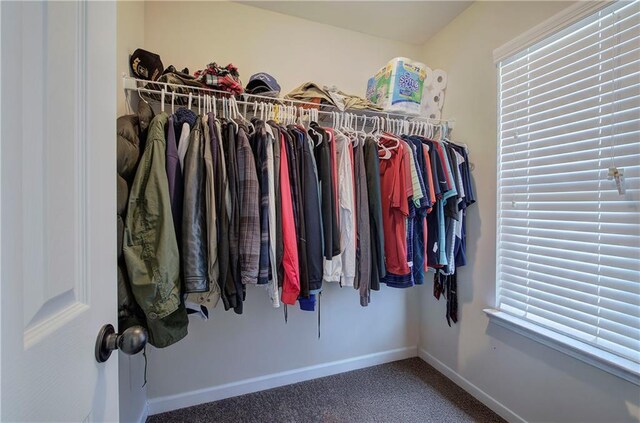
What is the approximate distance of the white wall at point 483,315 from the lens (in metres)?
1.23

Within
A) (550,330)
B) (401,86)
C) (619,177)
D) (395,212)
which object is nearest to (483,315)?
(550,330)

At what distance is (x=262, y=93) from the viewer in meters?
1.54

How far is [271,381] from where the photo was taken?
186cm

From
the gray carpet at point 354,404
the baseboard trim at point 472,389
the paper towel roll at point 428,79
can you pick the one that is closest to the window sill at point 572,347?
the baseboard trim at point 472,389

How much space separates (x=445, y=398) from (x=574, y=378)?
29.6 inches

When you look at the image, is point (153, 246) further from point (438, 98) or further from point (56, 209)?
point (438, 98)

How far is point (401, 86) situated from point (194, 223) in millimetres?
1460

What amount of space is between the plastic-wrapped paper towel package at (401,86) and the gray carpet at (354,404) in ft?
6.06

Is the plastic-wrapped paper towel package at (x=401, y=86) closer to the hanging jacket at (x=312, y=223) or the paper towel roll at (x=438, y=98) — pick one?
the paper towel roll at (x=438, y=98)

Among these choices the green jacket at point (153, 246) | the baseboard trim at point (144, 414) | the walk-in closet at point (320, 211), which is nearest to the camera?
the walk-in closet at point (320, 211)

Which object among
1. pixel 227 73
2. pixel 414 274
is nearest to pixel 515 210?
pixel 414 274

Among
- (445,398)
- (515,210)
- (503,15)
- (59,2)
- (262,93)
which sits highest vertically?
(503,15)

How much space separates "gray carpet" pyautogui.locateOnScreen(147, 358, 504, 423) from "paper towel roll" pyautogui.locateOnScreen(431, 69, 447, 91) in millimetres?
2115

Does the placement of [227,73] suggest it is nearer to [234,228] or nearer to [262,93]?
[262,93]
